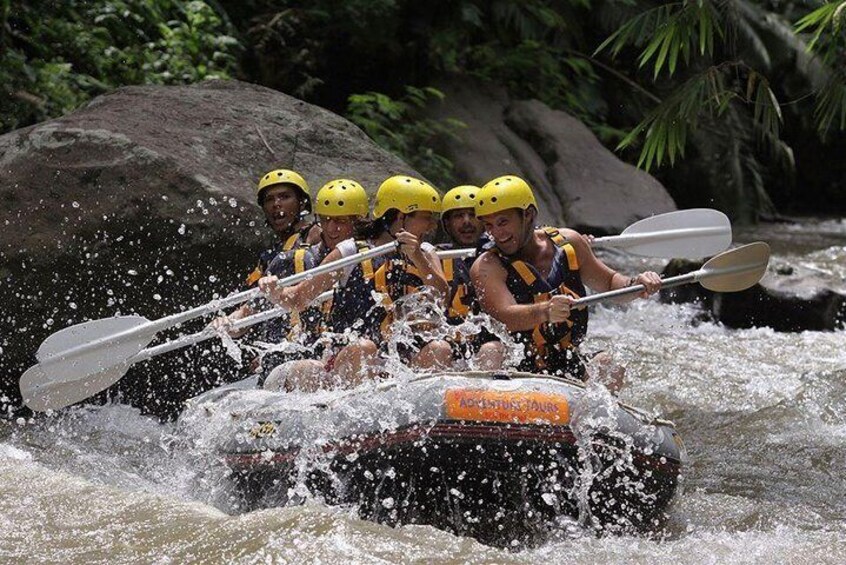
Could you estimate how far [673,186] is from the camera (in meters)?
16.4

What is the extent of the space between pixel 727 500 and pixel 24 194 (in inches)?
163

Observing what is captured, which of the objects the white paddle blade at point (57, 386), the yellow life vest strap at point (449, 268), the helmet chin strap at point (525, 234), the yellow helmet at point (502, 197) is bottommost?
the white paddle blade at point (57, 386)

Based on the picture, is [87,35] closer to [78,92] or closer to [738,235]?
[78,92]

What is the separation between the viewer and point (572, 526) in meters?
4.76

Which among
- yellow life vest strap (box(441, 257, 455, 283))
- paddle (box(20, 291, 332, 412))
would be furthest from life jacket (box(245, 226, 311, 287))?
yellow life vest strap (box(441, 257, 455, 283))

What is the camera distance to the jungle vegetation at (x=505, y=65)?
670 centimetres

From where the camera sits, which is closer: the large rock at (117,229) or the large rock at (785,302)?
the large rock at (117,229)

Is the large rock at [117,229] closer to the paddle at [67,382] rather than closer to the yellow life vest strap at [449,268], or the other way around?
the paddle at [67,382]

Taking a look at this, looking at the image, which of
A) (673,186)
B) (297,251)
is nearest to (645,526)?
(297,251)

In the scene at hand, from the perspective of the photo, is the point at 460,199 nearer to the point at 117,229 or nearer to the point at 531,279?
the point at 531,279

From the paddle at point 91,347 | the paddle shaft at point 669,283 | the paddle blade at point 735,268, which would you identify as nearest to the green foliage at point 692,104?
the paddle blade at point 735,268

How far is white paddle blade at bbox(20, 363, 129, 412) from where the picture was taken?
6207mm

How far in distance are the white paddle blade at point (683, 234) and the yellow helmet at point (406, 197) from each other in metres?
1.09

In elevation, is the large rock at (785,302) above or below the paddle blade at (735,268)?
below
